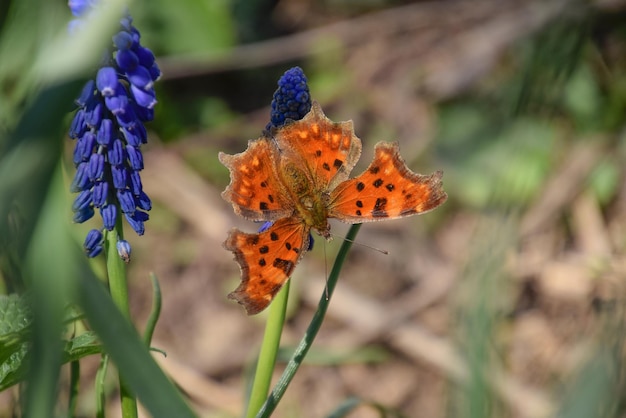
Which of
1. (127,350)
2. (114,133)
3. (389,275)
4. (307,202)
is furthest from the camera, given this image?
(389,275)

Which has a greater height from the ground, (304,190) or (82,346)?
(304,190)

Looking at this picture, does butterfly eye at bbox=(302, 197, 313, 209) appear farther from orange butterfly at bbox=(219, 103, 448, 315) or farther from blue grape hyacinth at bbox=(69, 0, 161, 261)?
blue grape hyacinth at bbox=(69, 0, 161, 261)

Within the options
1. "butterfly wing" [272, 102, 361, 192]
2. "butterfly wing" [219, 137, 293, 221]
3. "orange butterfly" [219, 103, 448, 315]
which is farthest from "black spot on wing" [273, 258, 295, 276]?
"butterfly wing" [272, 102, 361, 192]

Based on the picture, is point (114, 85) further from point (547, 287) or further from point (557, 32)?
point (547, 287)

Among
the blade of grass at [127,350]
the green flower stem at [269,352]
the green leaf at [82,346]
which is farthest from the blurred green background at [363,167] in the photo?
the blade of grass at [127,350]

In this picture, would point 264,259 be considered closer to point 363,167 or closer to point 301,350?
point 301,350

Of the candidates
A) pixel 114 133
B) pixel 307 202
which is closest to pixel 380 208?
pixel 307 202

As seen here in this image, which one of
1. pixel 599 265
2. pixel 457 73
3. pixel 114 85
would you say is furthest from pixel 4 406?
pixel 457 73
